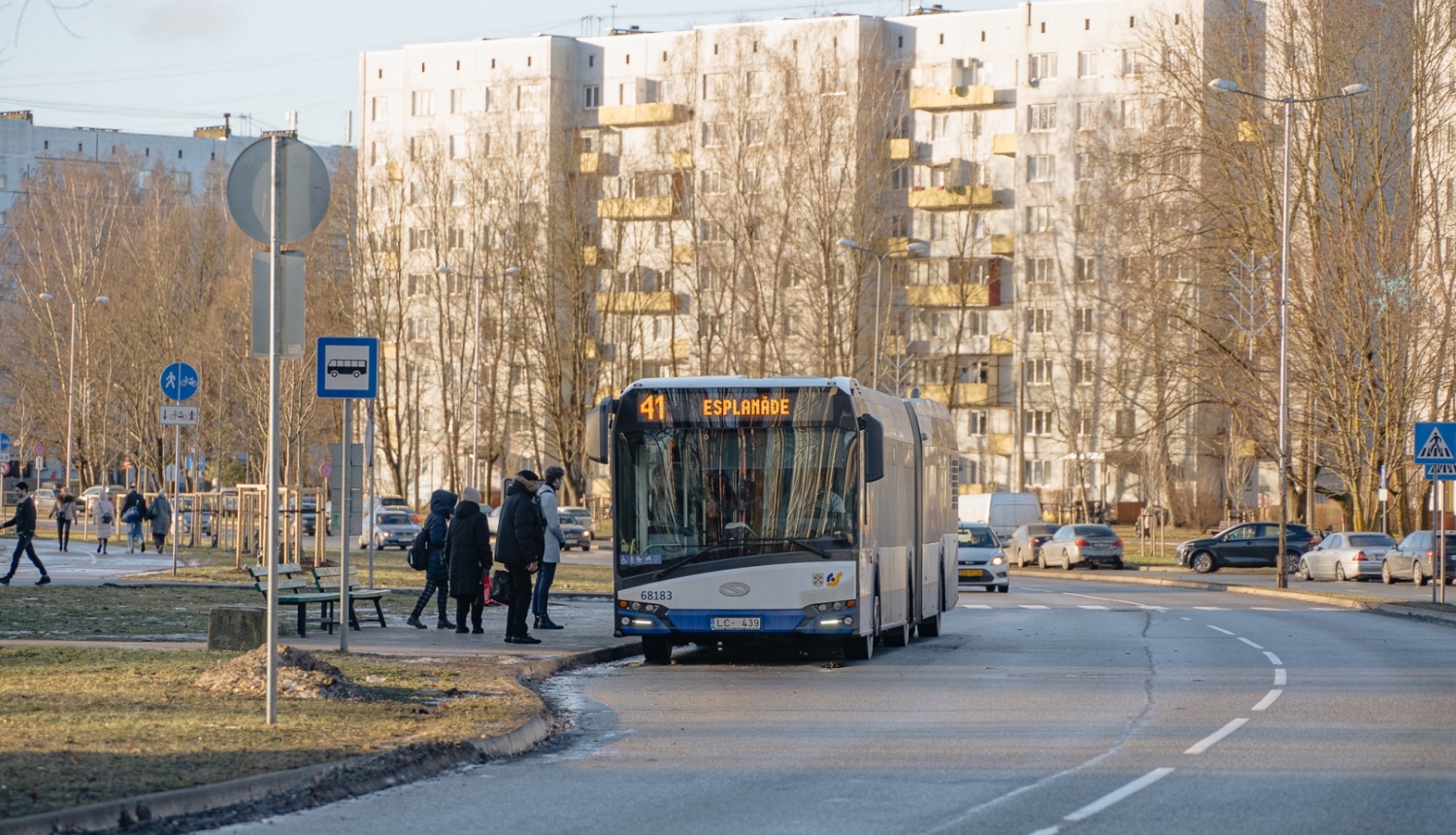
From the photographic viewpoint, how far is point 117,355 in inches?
3236

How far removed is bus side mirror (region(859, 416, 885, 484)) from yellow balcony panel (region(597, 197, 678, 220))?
60.3 meters

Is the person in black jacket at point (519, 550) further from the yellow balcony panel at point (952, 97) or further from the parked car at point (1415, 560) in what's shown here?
the yellow balcony panel at point (952, 97)

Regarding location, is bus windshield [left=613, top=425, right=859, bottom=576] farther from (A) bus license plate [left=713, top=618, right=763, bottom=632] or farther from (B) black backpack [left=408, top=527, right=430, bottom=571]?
(B) black backpack [left=408, top=527, right=430, bottom=571]

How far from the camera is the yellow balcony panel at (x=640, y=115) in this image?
93.8 meters

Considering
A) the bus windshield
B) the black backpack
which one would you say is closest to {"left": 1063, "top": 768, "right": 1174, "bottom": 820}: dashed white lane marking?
the bus windshield

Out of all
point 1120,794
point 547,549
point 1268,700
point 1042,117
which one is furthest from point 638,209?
point 1120,794

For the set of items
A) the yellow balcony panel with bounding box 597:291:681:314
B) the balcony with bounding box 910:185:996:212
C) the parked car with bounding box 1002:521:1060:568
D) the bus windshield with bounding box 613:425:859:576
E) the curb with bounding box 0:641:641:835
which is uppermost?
the balcony with bounding box 910:185:996:212

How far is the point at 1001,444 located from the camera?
302ft

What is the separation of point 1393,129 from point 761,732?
4921 cm

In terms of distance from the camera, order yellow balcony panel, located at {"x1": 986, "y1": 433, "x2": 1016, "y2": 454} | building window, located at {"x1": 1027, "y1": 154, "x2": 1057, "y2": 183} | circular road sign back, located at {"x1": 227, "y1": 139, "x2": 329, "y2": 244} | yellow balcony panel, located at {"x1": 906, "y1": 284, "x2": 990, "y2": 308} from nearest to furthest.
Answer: circular road sign back, located at {"x1": 227, "y1": 139, "x2": 329, "y2": 244} < yellow balcony panel, located at {"x1": 906, "y1": 284, "x2": 990, "y2": 308} < building window, located at {"x1": 1027, "y1": 154, "x2": 1057, "y2": 183} < yellow balcony panel, located at {"x1": 986, "y1": 433, "x2": 1016, "y2": 454}

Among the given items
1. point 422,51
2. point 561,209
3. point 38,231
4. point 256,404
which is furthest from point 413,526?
point 422,51

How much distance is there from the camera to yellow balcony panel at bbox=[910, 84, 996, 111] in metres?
90.9

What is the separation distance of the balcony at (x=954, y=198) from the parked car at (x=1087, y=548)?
1336 inches

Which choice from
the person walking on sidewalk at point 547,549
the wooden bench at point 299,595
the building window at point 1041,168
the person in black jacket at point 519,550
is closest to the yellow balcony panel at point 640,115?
the building window at point 1041,168
